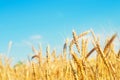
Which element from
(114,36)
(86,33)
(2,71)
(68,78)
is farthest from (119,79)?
(2,71)

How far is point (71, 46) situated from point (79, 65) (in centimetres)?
15

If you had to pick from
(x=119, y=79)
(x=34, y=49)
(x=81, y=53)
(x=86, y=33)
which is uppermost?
(x=34, y=49)

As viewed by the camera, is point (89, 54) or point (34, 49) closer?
point (89, 54)

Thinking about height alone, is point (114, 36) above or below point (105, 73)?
above

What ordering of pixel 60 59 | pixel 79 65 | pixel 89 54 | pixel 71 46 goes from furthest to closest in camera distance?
pixel 60 59
pixel 89 54
pixel 71 46
pixel 79 65

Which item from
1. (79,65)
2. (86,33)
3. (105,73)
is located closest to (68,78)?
(105,73)

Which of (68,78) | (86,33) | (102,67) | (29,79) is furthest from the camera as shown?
(29,79)

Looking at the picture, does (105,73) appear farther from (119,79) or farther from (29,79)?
(29,79)

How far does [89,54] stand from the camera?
1.84 metres

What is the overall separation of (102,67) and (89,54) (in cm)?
24

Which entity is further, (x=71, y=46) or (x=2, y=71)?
(x=2, y=71)

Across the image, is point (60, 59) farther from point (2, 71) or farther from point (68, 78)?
point (2, 71)

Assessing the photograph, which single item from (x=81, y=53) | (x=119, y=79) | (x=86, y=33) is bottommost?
(x=119, y=79)

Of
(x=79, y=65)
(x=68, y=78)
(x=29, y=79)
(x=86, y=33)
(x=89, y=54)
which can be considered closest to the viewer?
(x=79, y=65)
